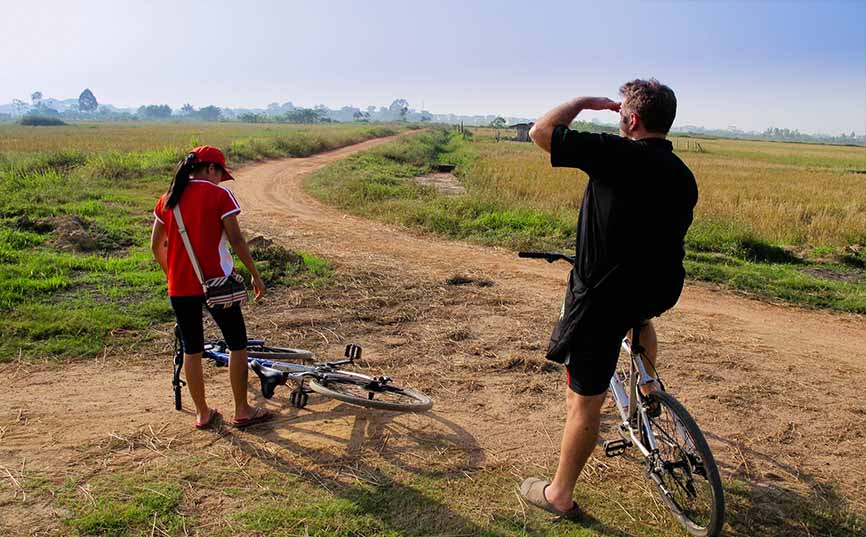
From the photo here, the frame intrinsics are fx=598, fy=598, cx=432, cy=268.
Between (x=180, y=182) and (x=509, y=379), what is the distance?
2.78m

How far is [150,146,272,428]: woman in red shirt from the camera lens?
3447mm

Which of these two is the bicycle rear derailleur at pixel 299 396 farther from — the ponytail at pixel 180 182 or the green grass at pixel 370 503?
the ponytail at pixel 180 182

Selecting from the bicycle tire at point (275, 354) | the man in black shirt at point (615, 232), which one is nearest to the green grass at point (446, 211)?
the bicycle tire at point (275, 354)

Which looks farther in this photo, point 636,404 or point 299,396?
point 299,396

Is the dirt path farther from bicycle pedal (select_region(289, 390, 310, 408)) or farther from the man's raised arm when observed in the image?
the man's raised arm

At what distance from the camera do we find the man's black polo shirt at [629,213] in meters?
2.47

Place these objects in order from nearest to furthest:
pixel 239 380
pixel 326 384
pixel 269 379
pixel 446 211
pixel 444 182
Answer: pixel 239 380 → pixel 269 379 → pixel 326 384 → pixel 446 211 → pixel 444 182

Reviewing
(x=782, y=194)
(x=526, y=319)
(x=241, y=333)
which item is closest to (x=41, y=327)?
(x=241, y=333)

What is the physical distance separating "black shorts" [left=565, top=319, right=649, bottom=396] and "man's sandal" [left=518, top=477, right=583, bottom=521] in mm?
677

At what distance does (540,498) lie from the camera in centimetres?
309

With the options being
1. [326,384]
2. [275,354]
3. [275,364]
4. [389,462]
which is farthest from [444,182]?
[389,462]

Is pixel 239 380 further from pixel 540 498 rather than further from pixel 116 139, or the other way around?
pixel 116 139

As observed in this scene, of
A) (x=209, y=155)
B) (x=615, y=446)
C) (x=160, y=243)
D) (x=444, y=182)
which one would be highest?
(x=209, y=155)

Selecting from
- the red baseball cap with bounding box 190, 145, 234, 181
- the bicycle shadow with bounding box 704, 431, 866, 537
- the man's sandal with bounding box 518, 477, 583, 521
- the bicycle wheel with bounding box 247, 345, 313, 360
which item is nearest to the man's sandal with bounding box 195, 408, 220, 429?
the bicycle wheel with bounding box 247, 345, 313, 360
